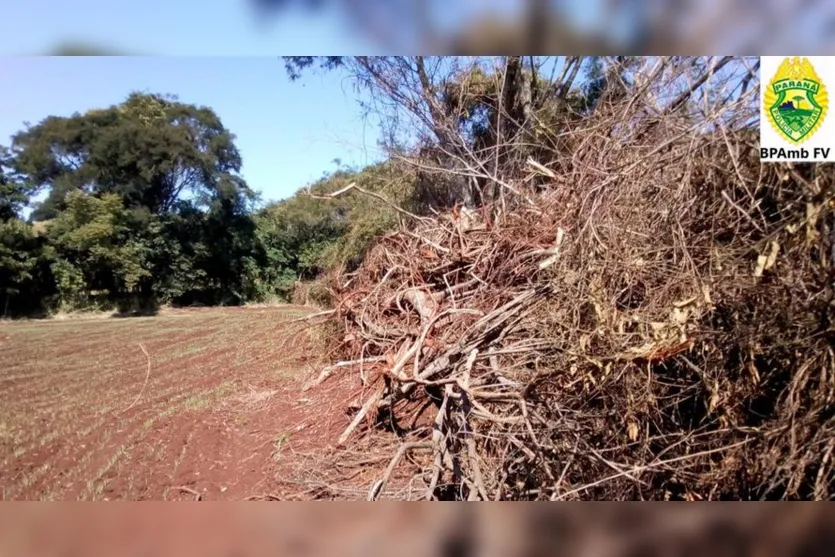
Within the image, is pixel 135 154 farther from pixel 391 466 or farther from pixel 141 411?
pixel 391 466

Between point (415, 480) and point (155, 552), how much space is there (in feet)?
3.79

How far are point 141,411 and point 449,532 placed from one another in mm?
1595

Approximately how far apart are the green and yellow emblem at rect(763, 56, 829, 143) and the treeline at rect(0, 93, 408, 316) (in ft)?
7.40

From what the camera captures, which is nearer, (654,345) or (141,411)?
(654,345)

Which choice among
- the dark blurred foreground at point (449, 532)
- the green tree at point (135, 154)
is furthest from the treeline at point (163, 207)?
the dark blurred foreground at point (449, 532)

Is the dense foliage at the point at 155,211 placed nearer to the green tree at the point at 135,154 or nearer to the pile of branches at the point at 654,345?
the green tree at the point at 135,154

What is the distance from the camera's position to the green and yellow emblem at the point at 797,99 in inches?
90.4

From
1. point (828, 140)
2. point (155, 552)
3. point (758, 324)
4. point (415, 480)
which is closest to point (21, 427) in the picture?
point (155, 552)

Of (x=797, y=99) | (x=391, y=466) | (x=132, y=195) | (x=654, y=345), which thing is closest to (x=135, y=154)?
(x=132, y=195)

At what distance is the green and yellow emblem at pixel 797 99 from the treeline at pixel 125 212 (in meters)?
2.26

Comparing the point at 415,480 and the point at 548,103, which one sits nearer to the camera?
the point at 415,480

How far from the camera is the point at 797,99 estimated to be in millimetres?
2309

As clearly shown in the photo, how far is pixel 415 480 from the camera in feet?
8.49

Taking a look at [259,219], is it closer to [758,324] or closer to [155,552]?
[155,552]
